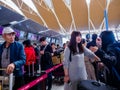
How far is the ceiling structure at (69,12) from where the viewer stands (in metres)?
23.1

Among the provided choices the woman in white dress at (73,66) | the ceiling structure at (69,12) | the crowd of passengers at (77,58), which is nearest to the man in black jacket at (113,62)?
the crowd of passengers at (77,58)

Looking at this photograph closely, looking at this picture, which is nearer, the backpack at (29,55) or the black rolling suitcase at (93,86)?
the black rolling suitcase at (93,86)

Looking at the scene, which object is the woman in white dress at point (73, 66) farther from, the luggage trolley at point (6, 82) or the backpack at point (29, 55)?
the backpack at point (29, 55)

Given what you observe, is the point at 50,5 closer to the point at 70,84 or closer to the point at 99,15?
the point at 99,15

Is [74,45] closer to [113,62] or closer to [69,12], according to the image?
[113,62]

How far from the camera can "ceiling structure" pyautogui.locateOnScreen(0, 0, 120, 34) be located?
75.7 feet

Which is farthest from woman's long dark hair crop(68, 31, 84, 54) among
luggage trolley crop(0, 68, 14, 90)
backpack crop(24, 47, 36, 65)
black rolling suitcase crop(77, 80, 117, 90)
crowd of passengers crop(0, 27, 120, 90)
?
backpack crop(24, 47, 36, 65)

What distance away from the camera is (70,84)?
396 centimetres

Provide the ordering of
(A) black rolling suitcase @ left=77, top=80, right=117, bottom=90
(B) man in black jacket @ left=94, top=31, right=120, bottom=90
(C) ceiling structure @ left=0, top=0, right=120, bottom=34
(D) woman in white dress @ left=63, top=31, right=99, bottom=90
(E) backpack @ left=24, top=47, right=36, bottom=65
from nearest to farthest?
(B) man in black jacket @ left=94, top=31, right=120, bottom=90, (A) black rolling suitcase @ left=77, top=80, right=117, bottom=90, (D) woman in white dress @ left=63, top=31, right=99, bottom=90, (E) backpack @ left=24, top=47, right=36, bottom=65, (C) ceiling structure @ left=0, top=0, right=120, bottom=34

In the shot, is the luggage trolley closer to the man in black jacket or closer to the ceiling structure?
the man in black jacket

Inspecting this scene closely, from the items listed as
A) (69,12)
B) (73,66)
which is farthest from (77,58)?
(69,12)

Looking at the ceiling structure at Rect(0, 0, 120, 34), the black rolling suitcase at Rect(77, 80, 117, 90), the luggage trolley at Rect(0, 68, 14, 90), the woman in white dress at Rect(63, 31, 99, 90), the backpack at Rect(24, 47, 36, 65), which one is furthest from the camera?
the ceiling structure at Rect(0, 0, 120, 34)

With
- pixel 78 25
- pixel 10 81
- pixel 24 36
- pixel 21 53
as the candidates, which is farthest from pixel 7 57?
pixel 78 25

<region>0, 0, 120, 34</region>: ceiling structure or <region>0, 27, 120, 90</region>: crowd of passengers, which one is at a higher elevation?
<region>0, 0, 120, 34</region>: ceiling structure
